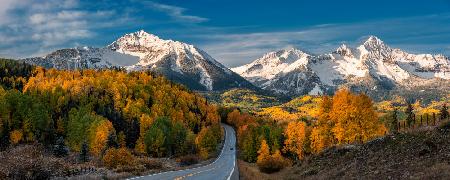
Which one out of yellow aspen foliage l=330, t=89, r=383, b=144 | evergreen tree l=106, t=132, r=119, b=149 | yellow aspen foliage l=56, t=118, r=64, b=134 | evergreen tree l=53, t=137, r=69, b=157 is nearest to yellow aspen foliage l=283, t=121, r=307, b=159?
yellow aspen foliage l=330, t=89, r=383, b=144

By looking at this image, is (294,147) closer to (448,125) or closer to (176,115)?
(176,115)

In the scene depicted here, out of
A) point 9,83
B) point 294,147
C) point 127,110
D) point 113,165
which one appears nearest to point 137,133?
point 127,110

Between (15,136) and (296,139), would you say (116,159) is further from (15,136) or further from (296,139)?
(296,139)

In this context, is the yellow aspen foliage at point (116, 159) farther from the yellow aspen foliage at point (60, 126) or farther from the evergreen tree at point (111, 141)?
the yellow aspen foliage at point (60, 126)

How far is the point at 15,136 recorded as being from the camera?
384ft

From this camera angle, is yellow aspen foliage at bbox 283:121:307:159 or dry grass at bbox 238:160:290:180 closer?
dry grass at bbox 238:160:290:180

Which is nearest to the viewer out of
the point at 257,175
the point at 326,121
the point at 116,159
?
the point at 257,175

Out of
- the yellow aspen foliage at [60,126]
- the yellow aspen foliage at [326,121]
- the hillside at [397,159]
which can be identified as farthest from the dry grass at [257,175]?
the yellow aspen foliage at [60,126]

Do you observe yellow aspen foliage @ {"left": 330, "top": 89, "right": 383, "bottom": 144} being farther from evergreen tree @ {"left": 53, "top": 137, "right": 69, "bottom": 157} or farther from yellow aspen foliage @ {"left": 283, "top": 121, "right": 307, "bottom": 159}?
evergreen tree @ {"left": 53, "top": 137, "right": 69, "bottom": 157}

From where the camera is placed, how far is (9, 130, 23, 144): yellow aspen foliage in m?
116

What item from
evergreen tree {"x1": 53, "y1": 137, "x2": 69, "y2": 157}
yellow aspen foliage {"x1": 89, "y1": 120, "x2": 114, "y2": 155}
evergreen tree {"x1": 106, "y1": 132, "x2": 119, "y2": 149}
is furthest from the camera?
evergreen tree {"x1": 106, "y1": 132, "x2": 119, "y2": 149}

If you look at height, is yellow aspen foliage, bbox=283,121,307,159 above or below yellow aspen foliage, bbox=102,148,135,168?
below

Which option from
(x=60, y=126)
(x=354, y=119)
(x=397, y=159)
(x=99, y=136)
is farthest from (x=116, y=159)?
(x=60, y=126)

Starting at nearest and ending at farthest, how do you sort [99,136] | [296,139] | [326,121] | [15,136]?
1. [326,121]
2. [99,136]
3. [15,136]
4. [296,139]
